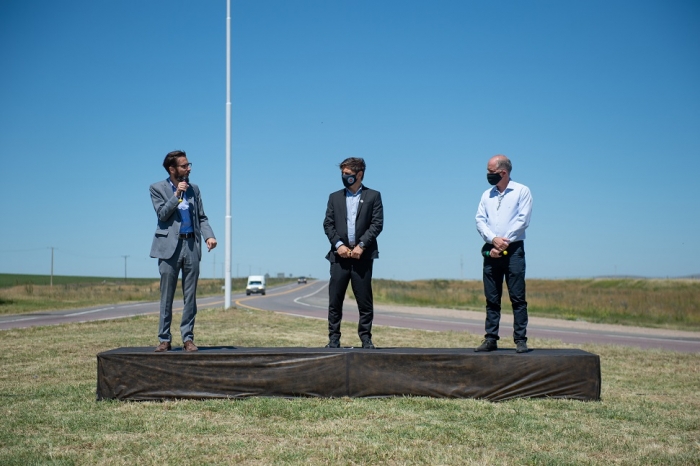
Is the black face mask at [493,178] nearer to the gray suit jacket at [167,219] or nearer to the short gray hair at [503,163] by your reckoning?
the short gray hair at [503,163]

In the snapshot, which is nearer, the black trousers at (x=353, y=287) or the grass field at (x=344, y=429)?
the grass field at (x=344, y=429)

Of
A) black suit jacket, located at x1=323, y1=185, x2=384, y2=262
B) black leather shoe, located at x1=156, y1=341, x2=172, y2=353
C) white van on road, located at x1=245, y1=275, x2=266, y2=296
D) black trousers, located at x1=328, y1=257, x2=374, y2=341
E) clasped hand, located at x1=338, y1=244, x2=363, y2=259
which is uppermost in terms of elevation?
black suit jacket, located at x1=323, y1=185, x2=384, y2=262

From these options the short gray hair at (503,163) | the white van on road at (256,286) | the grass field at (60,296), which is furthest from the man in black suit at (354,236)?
the white van on road at (256,286)

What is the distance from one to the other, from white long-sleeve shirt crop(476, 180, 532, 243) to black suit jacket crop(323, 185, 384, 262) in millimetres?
1128

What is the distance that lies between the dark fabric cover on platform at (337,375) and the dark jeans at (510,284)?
52cm

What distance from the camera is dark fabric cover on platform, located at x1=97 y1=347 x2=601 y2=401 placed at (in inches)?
267

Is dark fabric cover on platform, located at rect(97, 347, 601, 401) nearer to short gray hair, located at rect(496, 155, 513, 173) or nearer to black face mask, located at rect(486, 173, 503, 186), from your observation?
black face mask, located at rect(486, 173, 503, 186)

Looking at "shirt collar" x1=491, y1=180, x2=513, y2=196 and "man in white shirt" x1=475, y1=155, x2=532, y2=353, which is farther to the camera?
"shirt collar" x1=491, y1=180, x2=513, y2=196

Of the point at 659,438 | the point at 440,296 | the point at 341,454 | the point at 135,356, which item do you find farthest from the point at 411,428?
the point at 440,296

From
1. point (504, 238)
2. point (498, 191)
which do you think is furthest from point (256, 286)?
point (504, 238)

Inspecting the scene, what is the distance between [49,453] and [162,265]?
2.77 m

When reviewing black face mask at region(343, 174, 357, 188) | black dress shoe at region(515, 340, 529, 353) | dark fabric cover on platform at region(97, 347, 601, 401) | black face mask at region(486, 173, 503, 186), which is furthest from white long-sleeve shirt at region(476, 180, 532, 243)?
black face mask at region(343, 174, 357, 188)

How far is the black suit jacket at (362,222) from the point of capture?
24.4ft

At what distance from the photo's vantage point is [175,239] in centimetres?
719
